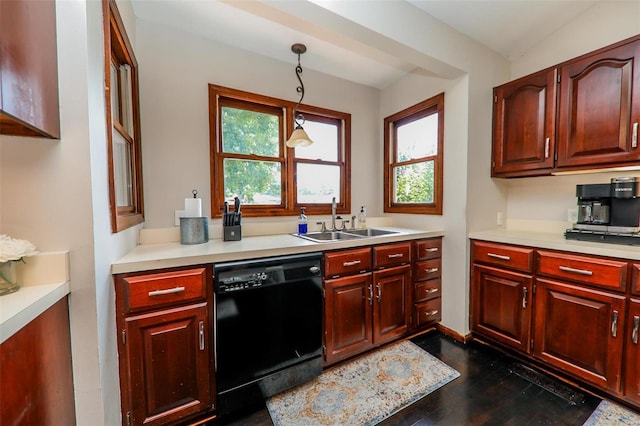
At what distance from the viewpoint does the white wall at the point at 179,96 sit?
1.86 meters

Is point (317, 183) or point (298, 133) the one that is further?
point (317, 183)

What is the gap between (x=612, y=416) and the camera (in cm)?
142

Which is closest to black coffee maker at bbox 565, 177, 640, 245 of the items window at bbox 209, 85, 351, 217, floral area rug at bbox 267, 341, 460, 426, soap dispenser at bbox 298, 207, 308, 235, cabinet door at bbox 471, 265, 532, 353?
cabinet door at bbox 471, 265, 532, 353

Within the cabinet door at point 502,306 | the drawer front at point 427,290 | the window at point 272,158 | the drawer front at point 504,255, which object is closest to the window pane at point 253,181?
the window at point 272,158

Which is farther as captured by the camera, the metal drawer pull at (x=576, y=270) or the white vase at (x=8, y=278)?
the metal drawer pull at (x=576, y=270)

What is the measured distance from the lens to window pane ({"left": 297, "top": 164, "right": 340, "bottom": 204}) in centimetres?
256

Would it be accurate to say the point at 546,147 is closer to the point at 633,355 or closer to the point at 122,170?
the point at 633,355

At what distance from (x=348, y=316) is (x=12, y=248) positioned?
172 centimetres

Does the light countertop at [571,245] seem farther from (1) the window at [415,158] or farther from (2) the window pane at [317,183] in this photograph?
(2) the window pane at [317,183]

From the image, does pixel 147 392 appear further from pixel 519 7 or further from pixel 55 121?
pixel 519 7

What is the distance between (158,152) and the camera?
6.22 feet

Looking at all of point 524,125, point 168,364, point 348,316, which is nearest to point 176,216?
point 168,364

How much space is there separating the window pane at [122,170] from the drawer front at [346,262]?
1.29 metres

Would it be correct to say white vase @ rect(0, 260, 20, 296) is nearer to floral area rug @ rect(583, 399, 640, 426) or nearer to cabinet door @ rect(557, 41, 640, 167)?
floral area rug @ rect(583, 399, 640, 426)
